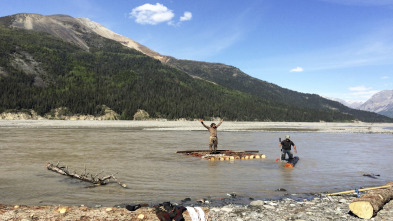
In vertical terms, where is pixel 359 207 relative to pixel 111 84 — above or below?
below

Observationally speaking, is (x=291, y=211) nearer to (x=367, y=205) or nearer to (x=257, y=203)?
(x=257, y=203)

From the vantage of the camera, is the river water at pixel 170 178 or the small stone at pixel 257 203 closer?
the small stone at pixel 257 203

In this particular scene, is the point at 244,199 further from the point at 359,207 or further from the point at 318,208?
the point at 359,207

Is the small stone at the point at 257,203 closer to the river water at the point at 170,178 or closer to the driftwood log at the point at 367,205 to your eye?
the river water at the point at 170,178

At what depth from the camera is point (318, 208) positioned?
1069 cm

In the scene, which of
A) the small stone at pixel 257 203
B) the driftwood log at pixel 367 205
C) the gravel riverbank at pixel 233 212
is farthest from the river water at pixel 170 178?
the driftwood log at pixel 367 205

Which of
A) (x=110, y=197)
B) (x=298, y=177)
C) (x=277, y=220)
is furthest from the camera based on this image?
(x=298, y=177)

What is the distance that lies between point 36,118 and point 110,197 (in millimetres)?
124776

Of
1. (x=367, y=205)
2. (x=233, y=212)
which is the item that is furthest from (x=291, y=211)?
(x=367, y=205)

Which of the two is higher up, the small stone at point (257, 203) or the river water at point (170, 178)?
the small stone at point (257, 203)

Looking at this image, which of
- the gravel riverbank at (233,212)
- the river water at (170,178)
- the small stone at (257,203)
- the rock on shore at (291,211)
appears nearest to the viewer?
the gravel riverbank at (233,212)

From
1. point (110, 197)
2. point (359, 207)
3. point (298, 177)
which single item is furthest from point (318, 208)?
point (110, 197)

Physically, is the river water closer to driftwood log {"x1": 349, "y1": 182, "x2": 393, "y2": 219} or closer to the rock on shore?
the rock on shore

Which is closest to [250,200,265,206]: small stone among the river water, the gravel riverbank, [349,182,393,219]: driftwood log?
the gravel riverbank
